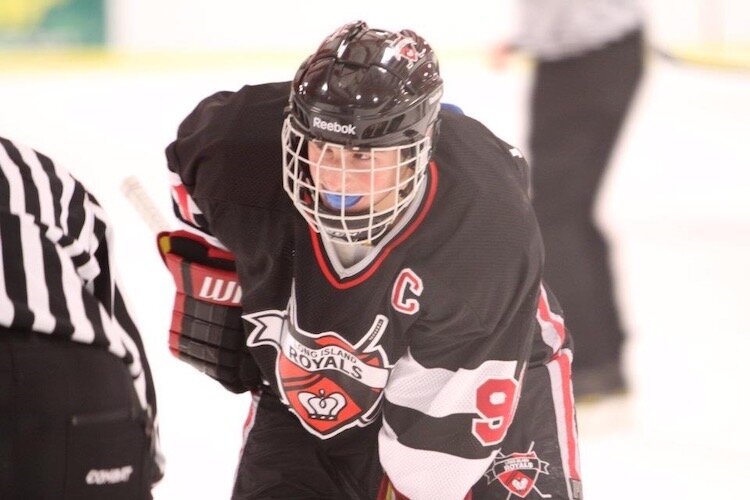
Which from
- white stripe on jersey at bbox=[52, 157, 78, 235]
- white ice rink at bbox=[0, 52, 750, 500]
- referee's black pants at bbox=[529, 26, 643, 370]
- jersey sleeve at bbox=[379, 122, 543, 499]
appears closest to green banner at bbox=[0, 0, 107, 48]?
white ice rink at bbox=[0, 52, 750, 500]

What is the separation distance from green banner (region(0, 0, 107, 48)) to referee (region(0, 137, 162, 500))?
16.4 feet

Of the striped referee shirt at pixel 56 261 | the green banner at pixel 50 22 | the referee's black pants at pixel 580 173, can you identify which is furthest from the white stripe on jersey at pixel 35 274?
the green banner at pixel 50 22

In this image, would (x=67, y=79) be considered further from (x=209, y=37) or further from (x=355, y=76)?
(x=355, y=76)

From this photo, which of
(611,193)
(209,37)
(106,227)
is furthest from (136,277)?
(209,37)

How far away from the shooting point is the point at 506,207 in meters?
1.67

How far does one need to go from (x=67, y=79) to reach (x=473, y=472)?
15.5 ft

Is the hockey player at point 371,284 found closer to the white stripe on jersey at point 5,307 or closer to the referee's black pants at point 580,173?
the white stripe on jersey at point 5,307

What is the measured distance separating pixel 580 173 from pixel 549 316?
4.43 feet

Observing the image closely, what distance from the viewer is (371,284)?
1.69 metres

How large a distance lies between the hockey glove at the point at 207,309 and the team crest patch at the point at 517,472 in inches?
15.1

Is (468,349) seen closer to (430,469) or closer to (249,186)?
(430,469)

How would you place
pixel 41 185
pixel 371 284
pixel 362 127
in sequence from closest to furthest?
pixel 41 185 → pixel 362 127 → pixel 371 284

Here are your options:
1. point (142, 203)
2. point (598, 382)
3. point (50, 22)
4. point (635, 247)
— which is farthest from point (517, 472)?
point (50, 22)

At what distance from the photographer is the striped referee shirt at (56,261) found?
4.17 feet
